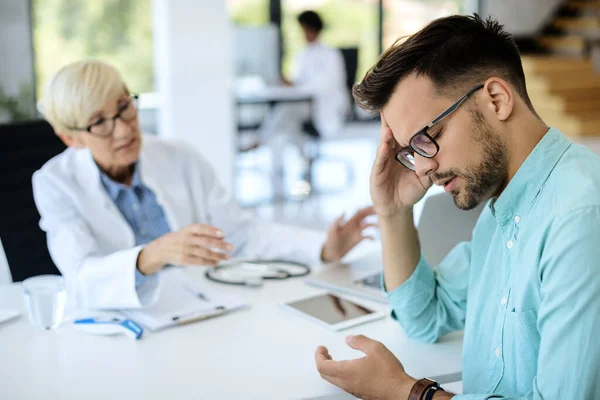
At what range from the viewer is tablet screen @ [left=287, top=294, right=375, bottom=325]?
173 centimetres

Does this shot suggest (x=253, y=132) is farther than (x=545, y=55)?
No

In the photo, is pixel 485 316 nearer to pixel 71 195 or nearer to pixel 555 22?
pixel 71 195

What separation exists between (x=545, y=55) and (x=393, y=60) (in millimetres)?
7918

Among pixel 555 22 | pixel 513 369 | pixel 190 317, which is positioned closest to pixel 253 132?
pixel 555 22

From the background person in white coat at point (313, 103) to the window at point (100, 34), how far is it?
5.38ft

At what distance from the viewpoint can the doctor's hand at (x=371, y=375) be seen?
4.44 ft

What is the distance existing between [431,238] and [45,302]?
94 cm

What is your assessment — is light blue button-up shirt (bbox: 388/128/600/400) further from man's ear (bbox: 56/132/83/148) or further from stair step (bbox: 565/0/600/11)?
stair step (bbox: 565/0/600/11)

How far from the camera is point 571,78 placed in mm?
7809

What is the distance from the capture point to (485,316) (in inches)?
56.6

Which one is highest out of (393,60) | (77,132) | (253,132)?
(393,60)

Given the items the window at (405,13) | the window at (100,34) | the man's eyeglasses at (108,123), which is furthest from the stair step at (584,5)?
the man's eyeglasses at (108,123)

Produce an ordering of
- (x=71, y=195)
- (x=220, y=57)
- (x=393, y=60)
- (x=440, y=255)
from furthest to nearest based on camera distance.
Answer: (x=220, y=57), (x=71, y=195), (x=440, y=255), (x=393, y=60)

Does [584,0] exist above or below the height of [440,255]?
above
